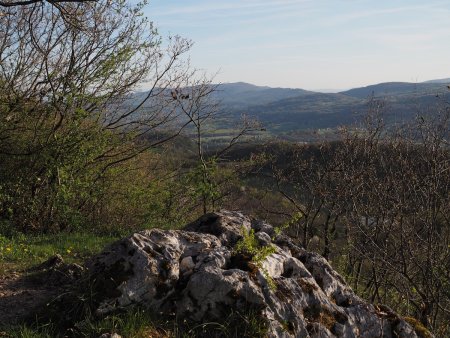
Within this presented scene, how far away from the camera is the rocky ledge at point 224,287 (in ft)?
13.5

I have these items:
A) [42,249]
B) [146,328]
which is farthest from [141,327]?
[42,249]

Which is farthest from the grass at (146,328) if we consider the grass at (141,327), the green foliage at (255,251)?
the green foliage at (255,251)

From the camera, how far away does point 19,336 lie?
3883 mm

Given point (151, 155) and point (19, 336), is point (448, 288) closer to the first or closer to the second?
point (19, 336)

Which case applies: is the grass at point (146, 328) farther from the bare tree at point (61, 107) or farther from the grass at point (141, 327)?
the bare tree at point (61, 107)

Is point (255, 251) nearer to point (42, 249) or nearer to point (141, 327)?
point (141, 327)

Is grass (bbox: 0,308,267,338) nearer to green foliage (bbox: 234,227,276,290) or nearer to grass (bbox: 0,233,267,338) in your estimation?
grass (bbox: 0,233,267,338)

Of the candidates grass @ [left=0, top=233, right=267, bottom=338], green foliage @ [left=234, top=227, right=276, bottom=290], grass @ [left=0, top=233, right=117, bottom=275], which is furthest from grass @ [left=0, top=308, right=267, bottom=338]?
grass @ [left=0, top=233, right=117, bottom=275]

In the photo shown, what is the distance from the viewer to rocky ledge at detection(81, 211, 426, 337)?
4117 mm

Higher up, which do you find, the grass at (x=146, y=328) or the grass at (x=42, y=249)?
the grass at (x=146, y=328)

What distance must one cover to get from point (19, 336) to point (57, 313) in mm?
397

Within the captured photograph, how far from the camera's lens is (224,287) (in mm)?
4180

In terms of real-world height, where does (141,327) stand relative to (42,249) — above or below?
above

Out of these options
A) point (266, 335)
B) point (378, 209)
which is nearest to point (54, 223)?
A: point (378, 209)
